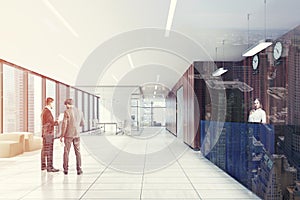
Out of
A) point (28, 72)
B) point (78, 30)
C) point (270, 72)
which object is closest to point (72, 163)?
point (78, 30)

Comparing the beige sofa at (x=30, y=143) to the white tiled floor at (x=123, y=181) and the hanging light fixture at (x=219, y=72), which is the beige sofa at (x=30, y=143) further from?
the hanging light fixture at (x=219, y=72)

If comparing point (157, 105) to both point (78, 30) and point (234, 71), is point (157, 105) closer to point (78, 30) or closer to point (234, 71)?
point (234, 71)

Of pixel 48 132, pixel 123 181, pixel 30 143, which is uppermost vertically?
pixel 48 132

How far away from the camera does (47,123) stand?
683cm

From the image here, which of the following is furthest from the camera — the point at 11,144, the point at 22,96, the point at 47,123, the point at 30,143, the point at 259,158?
the point at 22,96

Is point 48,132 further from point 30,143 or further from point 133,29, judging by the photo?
point 30,143

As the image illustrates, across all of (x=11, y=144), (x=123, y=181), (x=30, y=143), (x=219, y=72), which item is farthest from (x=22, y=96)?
(x=123, y=181)

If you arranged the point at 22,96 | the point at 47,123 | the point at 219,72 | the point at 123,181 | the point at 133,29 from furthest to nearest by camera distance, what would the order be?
the point at 22,96
the point at 219,72
the point at 133,29
the point at 47,123
the point at 123,181

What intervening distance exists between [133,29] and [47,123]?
2.74 metres

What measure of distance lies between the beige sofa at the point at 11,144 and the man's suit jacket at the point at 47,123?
9.96ft

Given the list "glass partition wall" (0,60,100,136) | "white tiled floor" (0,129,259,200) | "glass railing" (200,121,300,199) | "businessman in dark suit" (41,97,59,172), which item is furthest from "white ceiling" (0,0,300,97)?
"white tiled floor" (0,129,259,200)

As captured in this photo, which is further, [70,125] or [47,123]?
[47,123]

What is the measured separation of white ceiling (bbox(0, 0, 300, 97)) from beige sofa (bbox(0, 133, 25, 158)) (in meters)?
2.39

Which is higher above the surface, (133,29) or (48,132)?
(133,29)
